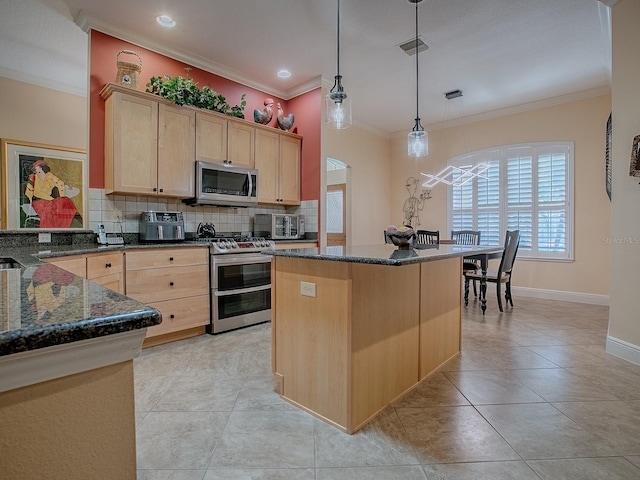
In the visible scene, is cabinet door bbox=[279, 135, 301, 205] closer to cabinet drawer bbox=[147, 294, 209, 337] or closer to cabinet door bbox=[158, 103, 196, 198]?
cabinet door bbox=[158, 103, 196, 198]

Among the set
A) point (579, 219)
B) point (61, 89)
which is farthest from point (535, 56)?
point (61, 89)

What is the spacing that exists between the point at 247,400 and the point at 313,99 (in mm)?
3737

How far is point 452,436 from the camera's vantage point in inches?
68.1

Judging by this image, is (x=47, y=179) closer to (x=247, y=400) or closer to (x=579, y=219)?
(x=247, y=400)

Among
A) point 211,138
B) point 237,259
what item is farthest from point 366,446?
point 211,138

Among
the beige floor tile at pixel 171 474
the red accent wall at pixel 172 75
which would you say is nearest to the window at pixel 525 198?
the red accent wall at pixel 172 75

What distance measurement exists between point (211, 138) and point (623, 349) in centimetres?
430

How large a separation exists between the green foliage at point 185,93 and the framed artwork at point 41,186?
51.5 inches

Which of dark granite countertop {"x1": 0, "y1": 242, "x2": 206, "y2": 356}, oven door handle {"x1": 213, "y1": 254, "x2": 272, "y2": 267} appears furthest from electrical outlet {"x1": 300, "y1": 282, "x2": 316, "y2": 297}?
oven door handle {"x1": 213, "y1": 254, "x2": 272, "y2": 267}

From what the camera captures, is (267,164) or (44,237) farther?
(267,164)

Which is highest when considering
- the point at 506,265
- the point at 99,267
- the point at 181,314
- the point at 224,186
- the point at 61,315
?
the point at 224,186

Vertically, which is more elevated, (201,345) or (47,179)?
(47,179)

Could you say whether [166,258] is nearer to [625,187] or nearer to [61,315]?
[61,315]

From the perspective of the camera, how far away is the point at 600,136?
454 centimetres
